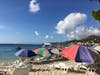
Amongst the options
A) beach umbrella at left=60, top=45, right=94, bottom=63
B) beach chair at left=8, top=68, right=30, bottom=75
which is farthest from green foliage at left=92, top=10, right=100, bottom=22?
beach chair at left=8, top=68, right=30, bottom=75

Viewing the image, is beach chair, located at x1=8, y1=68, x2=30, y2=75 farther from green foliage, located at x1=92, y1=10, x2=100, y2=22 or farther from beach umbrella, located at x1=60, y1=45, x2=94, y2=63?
green foliage, located at x1=92, y1=10, x2=100, y2=22

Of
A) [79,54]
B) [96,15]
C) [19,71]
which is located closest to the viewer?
[96,15]

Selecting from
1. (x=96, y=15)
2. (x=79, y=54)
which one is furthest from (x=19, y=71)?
(x=96, y=15)

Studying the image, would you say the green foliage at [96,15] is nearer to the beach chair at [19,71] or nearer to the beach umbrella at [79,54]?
the beach umbrella at [79,54]

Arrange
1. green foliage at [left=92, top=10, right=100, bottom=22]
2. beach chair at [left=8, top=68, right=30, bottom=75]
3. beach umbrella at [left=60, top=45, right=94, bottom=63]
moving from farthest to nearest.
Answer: beach chair at [left=8, top=68, right=30, bottom=75] → beach umbrella at [left=60, top=45, right=94, bottom=63] → green foliage at [left=92, top=10, right=100, bottom=22]

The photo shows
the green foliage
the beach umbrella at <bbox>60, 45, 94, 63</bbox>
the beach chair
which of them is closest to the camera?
the green foliage

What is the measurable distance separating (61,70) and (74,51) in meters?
1.49

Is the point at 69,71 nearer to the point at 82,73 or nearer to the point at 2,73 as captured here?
the point at 82,73

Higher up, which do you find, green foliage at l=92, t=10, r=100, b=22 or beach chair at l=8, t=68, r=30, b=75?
green foliage at l=92, t=10, r=100, b=22

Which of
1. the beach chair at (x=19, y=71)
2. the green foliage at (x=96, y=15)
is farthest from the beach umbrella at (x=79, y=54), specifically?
the green foliage at (x=96, y=15)

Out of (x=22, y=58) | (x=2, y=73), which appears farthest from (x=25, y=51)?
(x=2, y=73)

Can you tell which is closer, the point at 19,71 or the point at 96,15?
the point at 96,15

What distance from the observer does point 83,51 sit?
10727 mm

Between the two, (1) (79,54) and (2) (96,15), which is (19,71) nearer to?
(1) (79,54)
